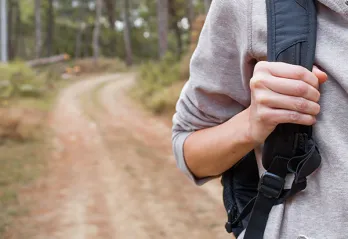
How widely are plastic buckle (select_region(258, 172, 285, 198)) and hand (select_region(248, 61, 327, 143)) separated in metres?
0.09

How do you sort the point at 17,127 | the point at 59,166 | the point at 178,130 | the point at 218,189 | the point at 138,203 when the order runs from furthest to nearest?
1. the point at 17,127
2. the point at 59,166
3. the point at 218,189
4. the point at 138,203
5. the point at 178,130

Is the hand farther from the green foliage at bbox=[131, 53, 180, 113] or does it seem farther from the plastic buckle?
the green foliage at bbox=[131, 53, 180, 113]

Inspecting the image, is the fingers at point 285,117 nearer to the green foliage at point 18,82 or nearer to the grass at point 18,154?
the grass at point 18,154

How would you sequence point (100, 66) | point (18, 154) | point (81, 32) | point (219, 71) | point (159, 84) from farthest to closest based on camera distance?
1. point (81, 32)
2. point (100, 66)
3. point (159, 84)
4. point (18, 154)
5. point (219, 71)

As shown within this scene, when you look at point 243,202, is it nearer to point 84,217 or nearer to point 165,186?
point 84,217

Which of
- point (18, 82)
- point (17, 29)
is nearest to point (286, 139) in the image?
point (18, 82)

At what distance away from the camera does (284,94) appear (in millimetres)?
848

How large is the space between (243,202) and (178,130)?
27 centimetres

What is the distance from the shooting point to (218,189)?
5.54 meters

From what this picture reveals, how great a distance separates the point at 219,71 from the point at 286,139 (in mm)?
253

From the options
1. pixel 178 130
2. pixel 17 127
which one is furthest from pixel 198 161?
pixel 17 127

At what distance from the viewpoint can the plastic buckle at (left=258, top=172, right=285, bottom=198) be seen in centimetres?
87

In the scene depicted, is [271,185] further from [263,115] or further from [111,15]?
[111,15]

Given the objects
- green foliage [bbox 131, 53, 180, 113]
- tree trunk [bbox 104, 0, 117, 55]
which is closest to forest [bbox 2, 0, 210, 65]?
tree trunk [bbox 104, 0, 117, 55]
